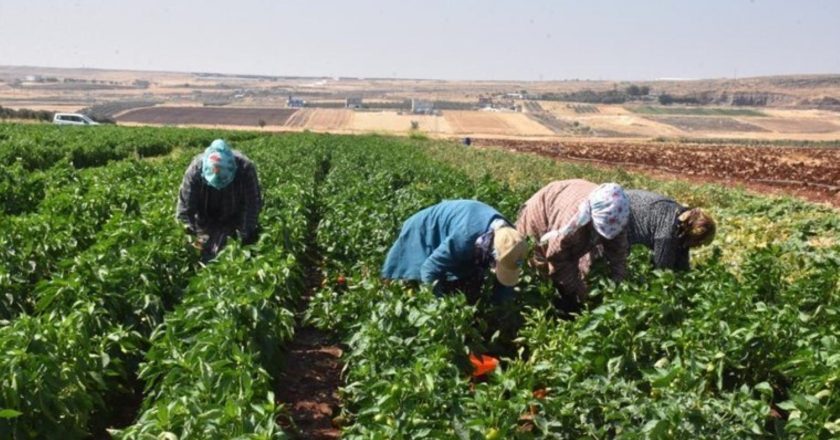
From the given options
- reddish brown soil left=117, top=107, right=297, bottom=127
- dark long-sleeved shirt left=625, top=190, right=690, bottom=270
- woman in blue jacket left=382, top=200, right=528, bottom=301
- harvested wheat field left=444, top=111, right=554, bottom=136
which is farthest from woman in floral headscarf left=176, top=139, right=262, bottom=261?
reddish brown soil left=117, top=107, right=297, bottom=127

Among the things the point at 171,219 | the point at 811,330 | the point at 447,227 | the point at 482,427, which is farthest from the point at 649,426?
the point at 171,219

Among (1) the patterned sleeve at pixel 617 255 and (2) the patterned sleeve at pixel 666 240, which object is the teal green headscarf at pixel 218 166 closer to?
(1) the patterned sleeve at pixel 617 255

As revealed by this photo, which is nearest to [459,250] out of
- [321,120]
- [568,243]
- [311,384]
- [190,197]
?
[568,243]

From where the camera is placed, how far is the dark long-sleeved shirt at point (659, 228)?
226 inches

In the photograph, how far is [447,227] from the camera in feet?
17.0

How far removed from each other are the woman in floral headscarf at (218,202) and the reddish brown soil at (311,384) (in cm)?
108

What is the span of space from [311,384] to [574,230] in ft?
7.25

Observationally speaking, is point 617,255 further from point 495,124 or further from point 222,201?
point 495,124

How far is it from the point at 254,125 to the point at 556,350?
70.4 m

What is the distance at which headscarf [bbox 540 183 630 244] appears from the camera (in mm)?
4980

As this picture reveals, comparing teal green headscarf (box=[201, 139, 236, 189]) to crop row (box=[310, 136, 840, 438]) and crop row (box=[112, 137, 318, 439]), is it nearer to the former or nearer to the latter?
crop row (box=[112, 137, 318, 439])

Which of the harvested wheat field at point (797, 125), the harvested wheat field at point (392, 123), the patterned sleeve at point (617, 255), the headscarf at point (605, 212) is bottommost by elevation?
the harvested wheat field at point (392, 123)

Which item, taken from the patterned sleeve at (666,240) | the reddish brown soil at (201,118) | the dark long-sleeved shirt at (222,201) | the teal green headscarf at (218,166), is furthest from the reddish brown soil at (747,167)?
the reddish brown soil at (201,118)

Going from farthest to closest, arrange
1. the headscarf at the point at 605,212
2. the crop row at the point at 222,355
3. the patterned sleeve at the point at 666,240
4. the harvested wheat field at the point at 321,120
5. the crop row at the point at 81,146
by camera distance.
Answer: the harvested wheat field at the point at 321,120
the crop row at the point at 81,146
the patterned sleeve at the point at 666,240
the headscarf at the point at 605,212
the crop row at the point at 222,355
